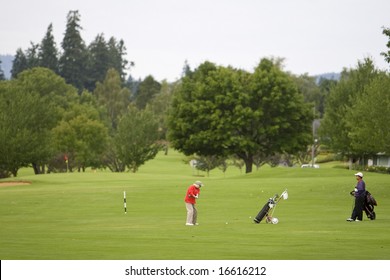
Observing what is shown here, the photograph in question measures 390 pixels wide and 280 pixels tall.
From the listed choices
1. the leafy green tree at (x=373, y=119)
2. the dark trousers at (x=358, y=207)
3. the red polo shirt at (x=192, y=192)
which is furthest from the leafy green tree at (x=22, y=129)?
the dark trousers at (x=358, y=207)

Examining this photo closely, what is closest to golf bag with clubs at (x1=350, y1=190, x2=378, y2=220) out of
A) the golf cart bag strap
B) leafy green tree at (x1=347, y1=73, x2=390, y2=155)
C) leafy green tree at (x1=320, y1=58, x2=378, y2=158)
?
the golf cart bag strap

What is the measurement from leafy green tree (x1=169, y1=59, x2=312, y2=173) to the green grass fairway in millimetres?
25237

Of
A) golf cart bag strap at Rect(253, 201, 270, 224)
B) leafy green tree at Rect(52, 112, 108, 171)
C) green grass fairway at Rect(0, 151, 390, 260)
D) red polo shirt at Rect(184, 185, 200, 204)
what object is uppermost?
leafy green tree at Rect(52, 112, 108, 171)

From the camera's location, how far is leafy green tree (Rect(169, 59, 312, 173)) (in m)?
103

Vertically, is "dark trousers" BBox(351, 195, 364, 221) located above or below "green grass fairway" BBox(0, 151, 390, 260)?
above

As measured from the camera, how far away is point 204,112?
10519 cm

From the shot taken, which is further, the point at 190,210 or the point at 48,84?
the point at 48,84

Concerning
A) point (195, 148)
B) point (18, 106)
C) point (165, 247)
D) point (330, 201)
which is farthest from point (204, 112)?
point (165, 247)

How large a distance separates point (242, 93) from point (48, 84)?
225 ft

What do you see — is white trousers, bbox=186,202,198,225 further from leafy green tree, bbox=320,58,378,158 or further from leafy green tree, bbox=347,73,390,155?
leafy green tree, bbox=320,58,378,158

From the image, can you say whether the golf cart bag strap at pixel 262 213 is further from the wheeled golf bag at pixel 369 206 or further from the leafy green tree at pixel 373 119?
the leafy green tree at pixel 373 119

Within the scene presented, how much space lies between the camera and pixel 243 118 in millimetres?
102875

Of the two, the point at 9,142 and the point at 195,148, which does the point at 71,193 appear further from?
the point at 195,148

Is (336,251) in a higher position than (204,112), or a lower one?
lower
